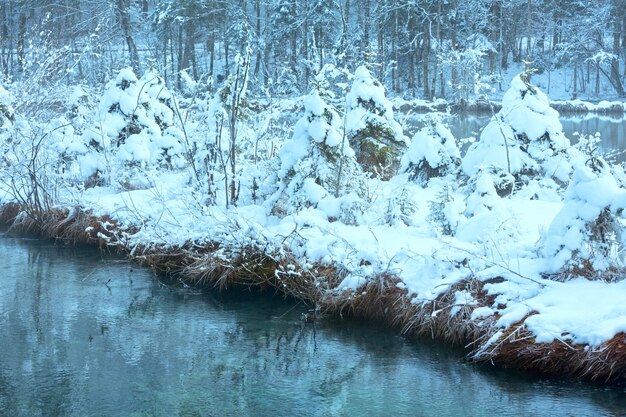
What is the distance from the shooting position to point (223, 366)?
7852 millimetres

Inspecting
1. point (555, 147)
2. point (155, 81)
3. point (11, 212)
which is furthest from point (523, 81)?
point (11, 212)

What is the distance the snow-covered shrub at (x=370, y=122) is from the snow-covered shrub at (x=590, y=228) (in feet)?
19.8

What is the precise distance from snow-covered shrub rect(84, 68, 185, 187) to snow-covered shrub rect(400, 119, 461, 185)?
413cm

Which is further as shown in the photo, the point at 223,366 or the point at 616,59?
the point at 616,59

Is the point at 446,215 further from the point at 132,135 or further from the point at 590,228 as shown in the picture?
the point at 132,135

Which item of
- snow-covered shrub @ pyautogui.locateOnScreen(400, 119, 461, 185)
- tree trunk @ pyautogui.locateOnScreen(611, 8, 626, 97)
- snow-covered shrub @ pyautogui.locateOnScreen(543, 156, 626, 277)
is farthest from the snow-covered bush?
tree trunk @ pyautogui.locateOnScreen(611, 8, 626, 97)

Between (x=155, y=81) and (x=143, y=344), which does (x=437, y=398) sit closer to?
(x=143, y=344)

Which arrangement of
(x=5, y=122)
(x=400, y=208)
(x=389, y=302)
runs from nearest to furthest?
(x=389, y=302), (x=400, y=208), (x=5, y=122)

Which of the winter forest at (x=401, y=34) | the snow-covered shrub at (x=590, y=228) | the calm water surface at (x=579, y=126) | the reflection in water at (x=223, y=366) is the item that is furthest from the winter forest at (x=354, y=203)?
the winter forest at (x=401, y=34)

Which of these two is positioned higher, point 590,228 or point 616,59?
point 616,59

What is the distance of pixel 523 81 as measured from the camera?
12.3m

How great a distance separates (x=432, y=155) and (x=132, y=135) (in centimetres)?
561

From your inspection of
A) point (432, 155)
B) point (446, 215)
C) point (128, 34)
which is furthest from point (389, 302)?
point (128, 34)

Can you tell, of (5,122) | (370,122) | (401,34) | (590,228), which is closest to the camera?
(590,228)
